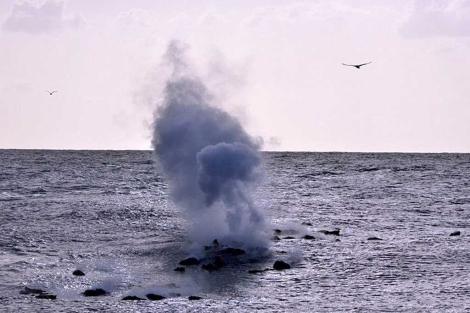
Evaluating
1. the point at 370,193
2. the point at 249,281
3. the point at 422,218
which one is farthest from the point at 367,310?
the point at 370,193

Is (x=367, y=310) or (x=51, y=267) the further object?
(x=51, y=267)

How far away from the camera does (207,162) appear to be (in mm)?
40031

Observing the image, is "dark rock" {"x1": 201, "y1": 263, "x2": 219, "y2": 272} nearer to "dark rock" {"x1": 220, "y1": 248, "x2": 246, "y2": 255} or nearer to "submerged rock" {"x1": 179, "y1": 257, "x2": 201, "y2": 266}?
"submerged rock" {"x1": 179, "y1": 257, "x2": 201, "y2": 266}

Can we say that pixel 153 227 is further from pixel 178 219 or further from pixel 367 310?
pixel 367 310

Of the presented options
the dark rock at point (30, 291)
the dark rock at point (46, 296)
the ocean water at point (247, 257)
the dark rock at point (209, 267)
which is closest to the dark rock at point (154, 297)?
the ocean water at point (247, 257)

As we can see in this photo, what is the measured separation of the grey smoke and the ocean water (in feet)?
5.88

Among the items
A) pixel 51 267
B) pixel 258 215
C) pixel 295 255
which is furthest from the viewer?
pixel 258 215

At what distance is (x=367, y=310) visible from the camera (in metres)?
23.9

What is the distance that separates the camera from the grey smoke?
39875mm

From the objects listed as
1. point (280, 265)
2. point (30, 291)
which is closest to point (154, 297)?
point (30, 291)

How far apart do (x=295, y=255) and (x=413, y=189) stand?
45195 millimetres

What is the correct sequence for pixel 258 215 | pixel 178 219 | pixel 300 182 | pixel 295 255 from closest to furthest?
pixel 295 255 < pixel 258 215 < pixel 178 219 < pixel 300 182

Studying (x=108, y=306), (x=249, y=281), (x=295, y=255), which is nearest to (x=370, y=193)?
(x=295, y=255)

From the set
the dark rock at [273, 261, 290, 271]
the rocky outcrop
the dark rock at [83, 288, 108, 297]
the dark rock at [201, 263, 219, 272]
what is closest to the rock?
the dark rock at [83, 288, 108, 297]
